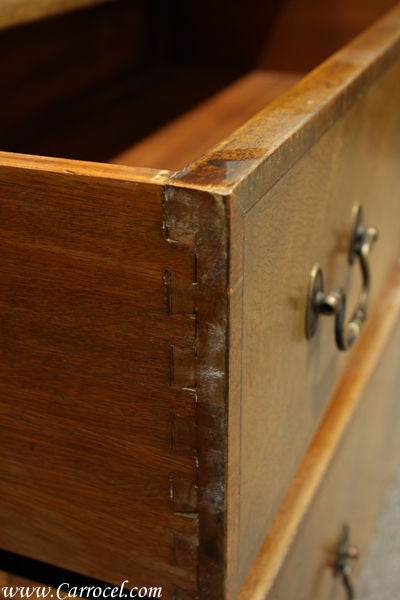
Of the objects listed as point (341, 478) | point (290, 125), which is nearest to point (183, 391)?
point (290, 125)

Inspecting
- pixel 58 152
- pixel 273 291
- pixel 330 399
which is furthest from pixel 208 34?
pixel 273 291

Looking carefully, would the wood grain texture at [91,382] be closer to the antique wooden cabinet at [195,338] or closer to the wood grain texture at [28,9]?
the antique wooden cabinet at [195,338]

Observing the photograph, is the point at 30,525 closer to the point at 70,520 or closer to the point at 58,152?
the point at 70,520

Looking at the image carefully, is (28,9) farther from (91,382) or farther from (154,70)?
(154,70)

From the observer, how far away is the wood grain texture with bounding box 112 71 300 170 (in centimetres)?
68

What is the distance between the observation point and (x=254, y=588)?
50 centimetres

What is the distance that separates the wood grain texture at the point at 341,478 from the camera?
1.77 feet

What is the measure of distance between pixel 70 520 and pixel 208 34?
670mm

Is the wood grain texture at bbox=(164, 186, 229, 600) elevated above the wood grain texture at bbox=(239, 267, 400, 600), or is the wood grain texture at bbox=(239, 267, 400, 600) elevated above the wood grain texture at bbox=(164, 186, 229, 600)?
the wood grain texture at bbox=(164, 186, 229, 600)

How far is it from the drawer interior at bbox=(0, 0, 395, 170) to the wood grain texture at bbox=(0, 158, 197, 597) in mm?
298

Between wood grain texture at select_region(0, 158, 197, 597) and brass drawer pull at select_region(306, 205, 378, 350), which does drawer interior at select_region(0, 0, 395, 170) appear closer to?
brass drawer pull at select_region(306, 205, 378, 350)

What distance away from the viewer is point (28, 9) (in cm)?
43

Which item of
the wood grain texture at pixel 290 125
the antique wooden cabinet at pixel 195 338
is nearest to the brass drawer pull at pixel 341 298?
Answer: the antique wooden cabinet at pixel 195 338

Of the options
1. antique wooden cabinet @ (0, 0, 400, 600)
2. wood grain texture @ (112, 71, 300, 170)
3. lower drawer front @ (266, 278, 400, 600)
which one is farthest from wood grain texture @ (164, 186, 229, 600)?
wood grain texture @ (112, 71, 300, 170)
